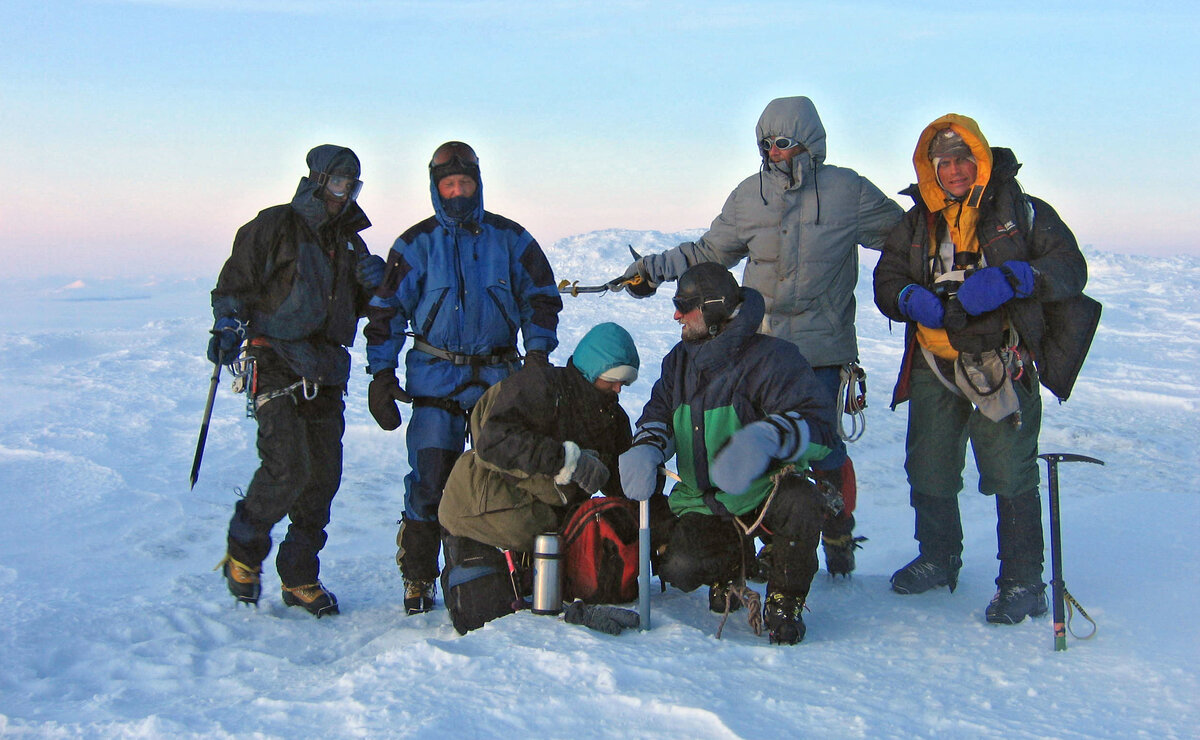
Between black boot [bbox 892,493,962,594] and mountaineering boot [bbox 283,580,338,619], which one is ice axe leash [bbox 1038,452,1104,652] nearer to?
black boot [bbox 892,493,962,594]

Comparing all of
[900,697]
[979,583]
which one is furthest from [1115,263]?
[900,697]

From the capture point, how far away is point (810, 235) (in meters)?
4.30

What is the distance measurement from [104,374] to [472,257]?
8.08 metres

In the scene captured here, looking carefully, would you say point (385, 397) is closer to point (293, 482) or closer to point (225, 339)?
point (293, 482)

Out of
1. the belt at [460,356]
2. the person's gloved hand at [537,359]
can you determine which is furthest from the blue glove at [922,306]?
the belt at [460,356]

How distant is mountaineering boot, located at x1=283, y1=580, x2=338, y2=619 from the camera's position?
4.54 metres

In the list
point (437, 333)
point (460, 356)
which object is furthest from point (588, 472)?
point (437, 333)

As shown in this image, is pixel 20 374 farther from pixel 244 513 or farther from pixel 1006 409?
pixel 1006 409

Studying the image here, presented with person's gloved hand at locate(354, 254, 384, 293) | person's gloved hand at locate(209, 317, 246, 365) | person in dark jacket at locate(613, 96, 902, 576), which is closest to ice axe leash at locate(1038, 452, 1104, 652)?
person in dark jacket at locate(613, 96, 902, 576)

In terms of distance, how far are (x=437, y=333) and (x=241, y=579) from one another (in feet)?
4.98

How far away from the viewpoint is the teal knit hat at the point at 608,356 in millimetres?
3830

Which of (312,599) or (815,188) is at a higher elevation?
(815,188)

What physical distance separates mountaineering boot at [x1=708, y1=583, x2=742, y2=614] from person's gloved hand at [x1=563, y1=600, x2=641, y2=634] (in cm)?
47

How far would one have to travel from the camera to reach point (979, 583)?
4.41 metres
